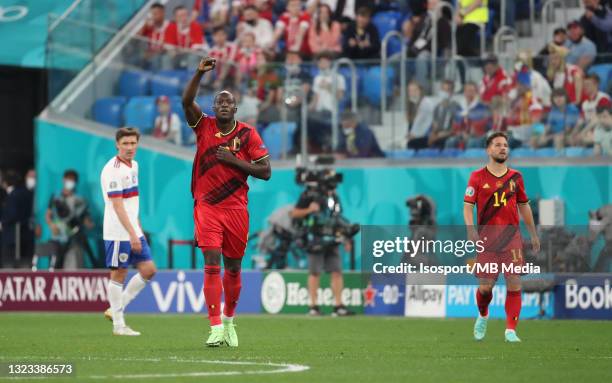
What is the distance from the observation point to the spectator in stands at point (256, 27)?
2759 cm

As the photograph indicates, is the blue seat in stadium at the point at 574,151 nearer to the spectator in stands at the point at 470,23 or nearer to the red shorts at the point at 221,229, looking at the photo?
the spectator in stands at the point at 470,23

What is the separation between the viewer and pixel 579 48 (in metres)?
23.5

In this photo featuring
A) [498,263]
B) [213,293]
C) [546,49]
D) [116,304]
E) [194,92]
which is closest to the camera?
[194,92]

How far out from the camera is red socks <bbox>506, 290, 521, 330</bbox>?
49.3 feet

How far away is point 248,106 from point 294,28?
3.00m

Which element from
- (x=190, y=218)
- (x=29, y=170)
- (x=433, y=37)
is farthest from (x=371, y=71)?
(x=29, y=170)

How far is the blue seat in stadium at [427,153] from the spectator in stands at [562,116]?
80.8 inches

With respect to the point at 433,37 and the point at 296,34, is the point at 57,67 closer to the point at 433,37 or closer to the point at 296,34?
the point at 296,34

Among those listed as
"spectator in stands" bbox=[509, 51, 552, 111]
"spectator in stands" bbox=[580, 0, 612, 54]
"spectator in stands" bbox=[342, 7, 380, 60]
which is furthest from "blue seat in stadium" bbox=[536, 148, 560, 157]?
"spectator in stands" bbox=[342, 7, 380, 60]

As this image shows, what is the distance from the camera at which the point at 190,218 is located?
86.7ft

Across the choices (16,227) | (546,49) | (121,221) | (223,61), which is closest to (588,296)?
(546,49)

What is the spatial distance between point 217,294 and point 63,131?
14.5 meters

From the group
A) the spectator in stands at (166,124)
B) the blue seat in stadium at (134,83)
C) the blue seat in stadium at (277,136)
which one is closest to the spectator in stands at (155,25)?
the blue seat in stadium at (134,83)

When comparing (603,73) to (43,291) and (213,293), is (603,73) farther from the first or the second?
(213,293)
